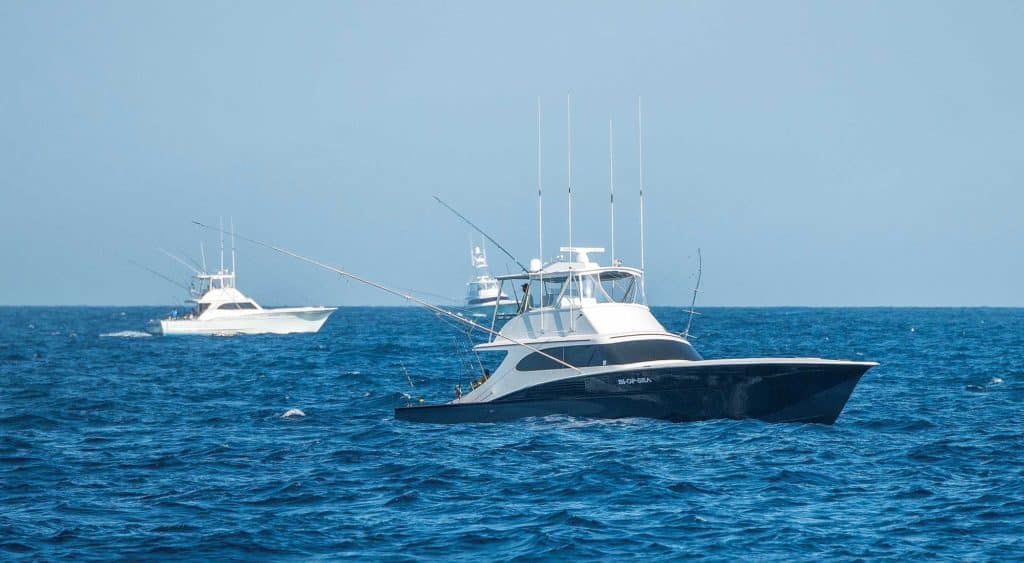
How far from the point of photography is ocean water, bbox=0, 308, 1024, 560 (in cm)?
1572

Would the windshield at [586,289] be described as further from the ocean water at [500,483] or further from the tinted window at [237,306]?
the tinted window at [237,306]

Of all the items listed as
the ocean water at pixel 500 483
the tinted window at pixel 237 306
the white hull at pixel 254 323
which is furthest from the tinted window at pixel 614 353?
the tinted window at pixel 237 306

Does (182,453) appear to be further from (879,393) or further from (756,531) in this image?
(879,393)

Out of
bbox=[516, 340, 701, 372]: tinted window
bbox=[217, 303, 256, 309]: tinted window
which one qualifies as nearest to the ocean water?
bbox=[516, 340, 701, 372]: tinted window

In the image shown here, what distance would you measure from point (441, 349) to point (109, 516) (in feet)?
179

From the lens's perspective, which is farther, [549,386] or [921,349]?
[921,349]

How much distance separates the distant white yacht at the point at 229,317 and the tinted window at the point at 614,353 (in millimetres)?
69268

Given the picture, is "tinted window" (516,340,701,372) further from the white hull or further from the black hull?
the white hull

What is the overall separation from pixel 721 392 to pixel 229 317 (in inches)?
2929

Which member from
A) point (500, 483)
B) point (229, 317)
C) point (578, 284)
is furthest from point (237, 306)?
point (500, 483)

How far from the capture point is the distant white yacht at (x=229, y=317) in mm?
94562

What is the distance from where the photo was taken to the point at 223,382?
4544cm

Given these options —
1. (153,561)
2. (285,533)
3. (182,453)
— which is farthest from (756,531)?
(182,453)

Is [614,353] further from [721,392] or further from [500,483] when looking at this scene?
[500,483]
